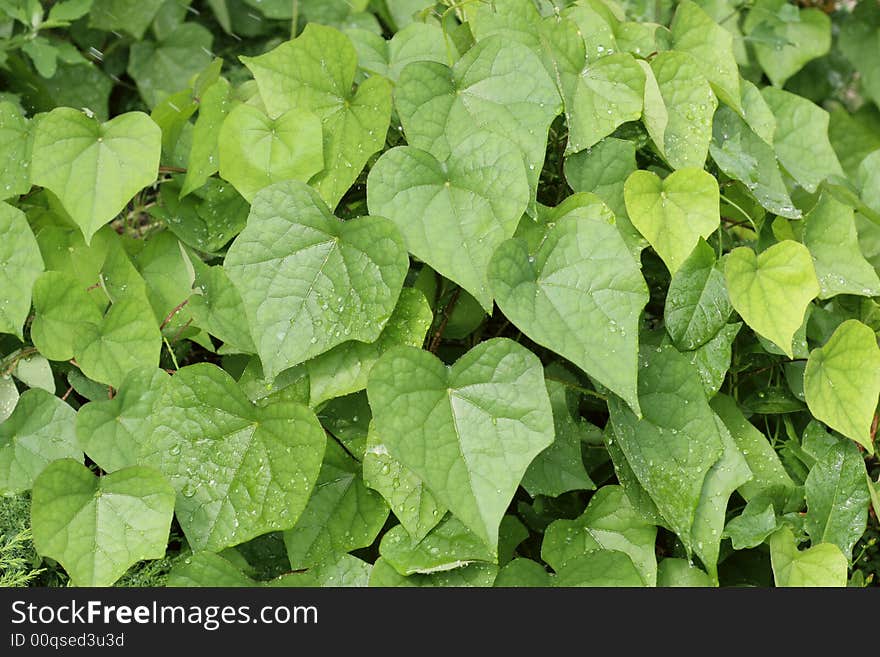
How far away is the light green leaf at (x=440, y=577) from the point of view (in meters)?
1.16

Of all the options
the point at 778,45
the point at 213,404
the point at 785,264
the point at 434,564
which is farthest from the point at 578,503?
the point at 778,45

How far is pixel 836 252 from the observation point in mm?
1373

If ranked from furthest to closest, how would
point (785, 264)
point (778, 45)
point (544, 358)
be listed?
point (778, 45)
point (544, 358)
point (785, 264)

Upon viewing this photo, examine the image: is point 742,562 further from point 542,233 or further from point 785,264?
point 542,233

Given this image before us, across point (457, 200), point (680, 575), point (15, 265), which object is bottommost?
point (680, 575)

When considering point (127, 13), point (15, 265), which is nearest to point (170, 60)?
point (127, 13)

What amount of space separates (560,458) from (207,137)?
2.18 feet

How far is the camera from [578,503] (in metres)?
1.40

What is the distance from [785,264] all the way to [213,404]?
74cm

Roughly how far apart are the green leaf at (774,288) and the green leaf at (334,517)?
1.72 feet

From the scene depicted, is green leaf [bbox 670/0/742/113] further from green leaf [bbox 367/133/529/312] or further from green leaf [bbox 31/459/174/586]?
green leaf [bbox 31/459/174/586]

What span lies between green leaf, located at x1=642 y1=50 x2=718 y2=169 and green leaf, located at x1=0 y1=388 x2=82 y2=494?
2.89 ft

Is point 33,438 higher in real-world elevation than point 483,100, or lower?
lower

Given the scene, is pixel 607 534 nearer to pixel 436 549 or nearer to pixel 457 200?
pixel 436 549
